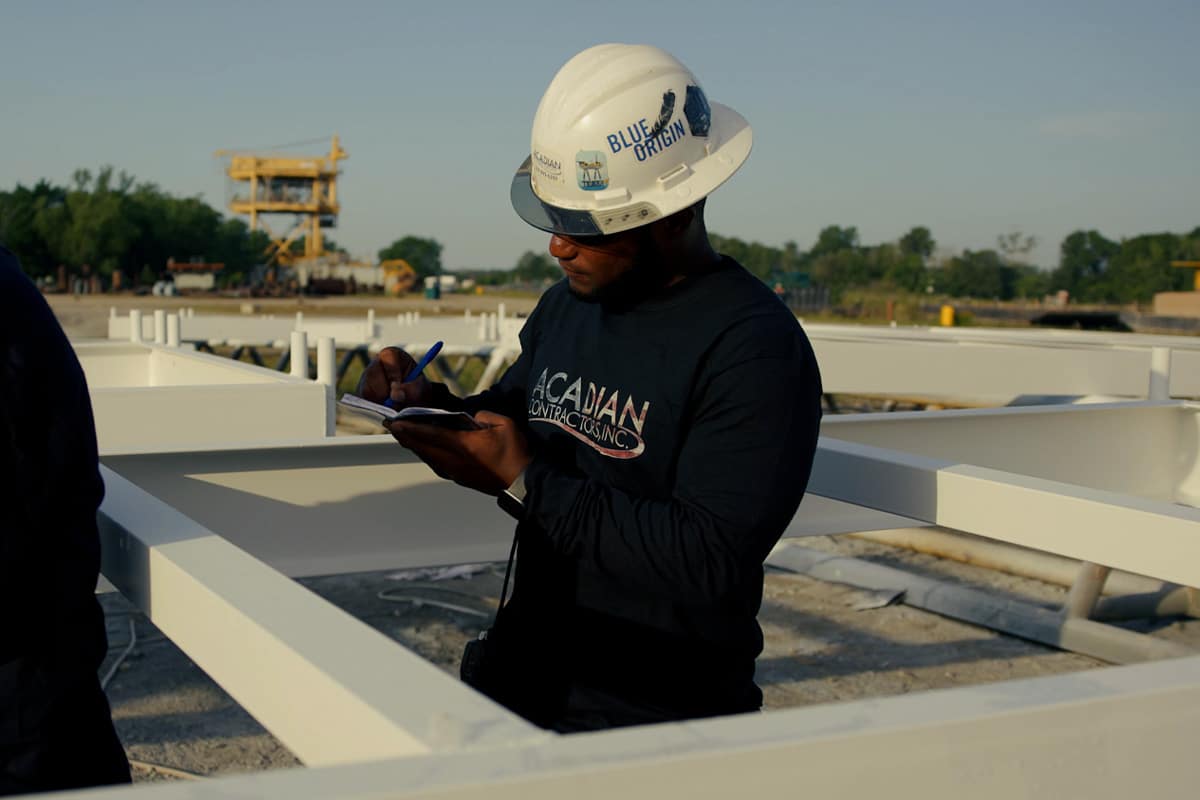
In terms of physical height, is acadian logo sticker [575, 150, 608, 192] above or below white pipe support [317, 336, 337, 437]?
above

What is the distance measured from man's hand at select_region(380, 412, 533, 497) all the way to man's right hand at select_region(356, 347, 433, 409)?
47 cm

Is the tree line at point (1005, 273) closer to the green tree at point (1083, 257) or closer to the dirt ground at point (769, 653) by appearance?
the green tree at point (1083, 257)

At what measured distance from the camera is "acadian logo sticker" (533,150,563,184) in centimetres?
238

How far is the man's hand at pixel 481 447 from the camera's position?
216 cm

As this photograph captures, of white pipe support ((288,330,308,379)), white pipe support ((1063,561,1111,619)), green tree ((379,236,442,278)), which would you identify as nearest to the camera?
white pipe support ((1063,561,1111,619))

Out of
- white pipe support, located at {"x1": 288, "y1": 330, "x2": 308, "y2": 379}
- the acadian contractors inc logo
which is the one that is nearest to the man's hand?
the acadian contractors inc logo

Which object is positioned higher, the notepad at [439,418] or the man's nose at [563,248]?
the man's nose at [563,248]

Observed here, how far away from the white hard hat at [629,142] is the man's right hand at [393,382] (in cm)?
54

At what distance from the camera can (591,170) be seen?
A: 2.34 metres

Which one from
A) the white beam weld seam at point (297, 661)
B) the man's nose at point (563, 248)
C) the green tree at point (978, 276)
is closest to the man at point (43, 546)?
the white beam weld seam at point (297, 661)

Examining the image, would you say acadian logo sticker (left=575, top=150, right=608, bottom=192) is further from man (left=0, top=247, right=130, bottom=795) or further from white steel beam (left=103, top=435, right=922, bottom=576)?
white steel beam (left=103, top=435, right=922, bottom=576)

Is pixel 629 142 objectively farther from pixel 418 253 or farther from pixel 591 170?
pixel 418 253

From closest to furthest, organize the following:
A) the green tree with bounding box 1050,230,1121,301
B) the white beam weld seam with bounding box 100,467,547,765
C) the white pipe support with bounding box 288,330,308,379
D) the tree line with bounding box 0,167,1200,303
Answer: the white beam weld seam with bounding box 100,467,547,765
the white pipe support with bounding box 288,330,308,379
the tree line with bounding box 0,167,1200,303
the green tree with bounding box 1050,230,1121,301

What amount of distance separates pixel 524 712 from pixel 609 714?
233 millimetres
